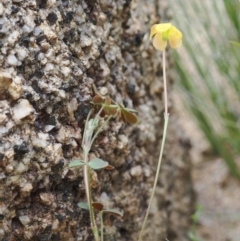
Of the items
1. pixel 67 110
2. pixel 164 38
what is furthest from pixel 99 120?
pixel 164 38

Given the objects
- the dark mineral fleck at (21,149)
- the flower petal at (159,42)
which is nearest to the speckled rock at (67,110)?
the dark mineral fleck at (21,149)

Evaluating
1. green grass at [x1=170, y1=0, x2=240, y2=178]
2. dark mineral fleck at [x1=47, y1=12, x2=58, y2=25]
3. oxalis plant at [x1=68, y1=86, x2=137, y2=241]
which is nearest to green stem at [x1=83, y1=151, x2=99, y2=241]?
oxalis plant at [x1=68, y1=86, x2=137, y2=241]

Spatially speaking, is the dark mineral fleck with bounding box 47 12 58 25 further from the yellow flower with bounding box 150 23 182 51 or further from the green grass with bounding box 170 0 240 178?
the green grass with bounding box 170 0 240 178

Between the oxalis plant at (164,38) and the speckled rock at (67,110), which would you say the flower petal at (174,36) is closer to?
the oxalis plant at (164,38)

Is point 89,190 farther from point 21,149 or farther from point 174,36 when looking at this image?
point 174,36

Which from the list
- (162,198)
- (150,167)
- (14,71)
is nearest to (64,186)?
(14,71)

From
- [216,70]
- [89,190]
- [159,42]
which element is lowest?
[216,70]
